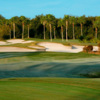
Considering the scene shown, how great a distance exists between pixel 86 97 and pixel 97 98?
0.23m

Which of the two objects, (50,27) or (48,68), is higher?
(50,27)

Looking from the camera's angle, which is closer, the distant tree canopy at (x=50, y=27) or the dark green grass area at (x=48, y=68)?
the dark green grass area at (x=48, y=68)

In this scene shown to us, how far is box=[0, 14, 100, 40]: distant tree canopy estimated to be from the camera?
94.9m

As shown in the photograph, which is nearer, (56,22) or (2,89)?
(2,89)

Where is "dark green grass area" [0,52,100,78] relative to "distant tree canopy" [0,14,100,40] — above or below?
below

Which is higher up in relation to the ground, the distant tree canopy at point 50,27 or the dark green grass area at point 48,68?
the distant tree canopy at point 50,27

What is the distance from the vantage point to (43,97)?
17.7 ft

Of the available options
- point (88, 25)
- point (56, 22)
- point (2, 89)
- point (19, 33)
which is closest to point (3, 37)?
point (19, 33)

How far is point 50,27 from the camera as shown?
96.1m

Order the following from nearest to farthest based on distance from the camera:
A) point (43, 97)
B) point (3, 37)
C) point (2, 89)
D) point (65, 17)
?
point (43, 97) → point (2, 89) → point (3, 37) → point (65, 17)

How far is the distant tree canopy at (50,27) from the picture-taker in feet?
311

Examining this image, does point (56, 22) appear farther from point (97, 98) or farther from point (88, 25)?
point (97, 98)

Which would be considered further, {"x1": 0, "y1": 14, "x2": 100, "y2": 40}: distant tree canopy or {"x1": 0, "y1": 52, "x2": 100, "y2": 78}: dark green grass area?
{"x1": 0, "y1": 14, "x2": 100, "y2": 40}: distant tree canopy

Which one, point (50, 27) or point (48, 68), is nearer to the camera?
point (48, 68)
